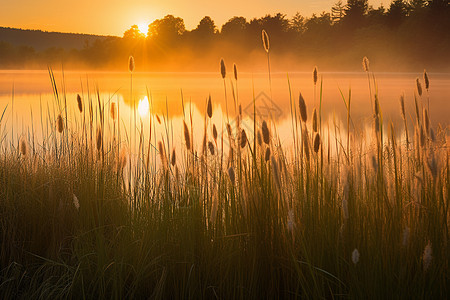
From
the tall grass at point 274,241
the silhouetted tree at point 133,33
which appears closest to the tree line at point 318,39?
the silhouetted tree at point 133,33

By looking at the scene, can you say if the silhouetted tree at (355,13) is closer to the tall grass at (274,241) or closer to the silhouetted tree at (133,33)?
the silhouetted tree at (133,33)

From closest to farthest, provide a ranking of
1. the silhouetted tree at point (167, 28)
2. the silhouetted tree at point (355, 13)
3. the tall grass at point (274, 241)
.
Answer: the tall grass at point (274, 241), the silhouetted tree at point (355, 13), the silhouetted tree at point (167, 28)

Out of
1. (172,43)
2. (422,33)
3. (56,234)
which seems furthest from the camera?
(172,43)

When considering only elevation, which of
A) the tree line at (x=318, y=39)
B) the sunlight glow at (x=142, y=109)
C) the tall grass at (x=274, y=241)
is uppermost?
the tree line at (x=318, y=39)

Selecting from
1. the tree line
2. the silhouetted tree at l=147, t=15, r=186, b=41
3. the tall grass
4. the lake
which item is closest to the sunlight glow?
the lake

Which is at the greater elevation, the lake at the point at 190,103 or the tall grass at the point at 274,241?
the lake at the point at 190,103

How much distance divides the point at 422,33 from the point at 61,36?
57649mm

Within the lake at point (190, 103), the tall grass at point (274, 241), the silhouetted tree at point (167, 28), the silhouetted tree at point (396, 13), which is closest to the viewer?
the tall grass at point (274, 241)

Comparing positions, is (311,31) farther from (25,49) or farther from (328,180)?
(328,180)

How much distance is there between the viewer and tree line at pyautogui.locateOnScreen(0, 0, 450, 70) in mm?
35375

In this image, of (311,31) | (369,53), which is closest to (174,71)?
(311,31)

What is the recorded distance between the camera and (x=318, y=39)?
4209 centimetres

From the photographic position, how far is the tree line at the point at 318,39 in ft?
116

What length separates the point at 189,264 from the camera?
6.84ft
